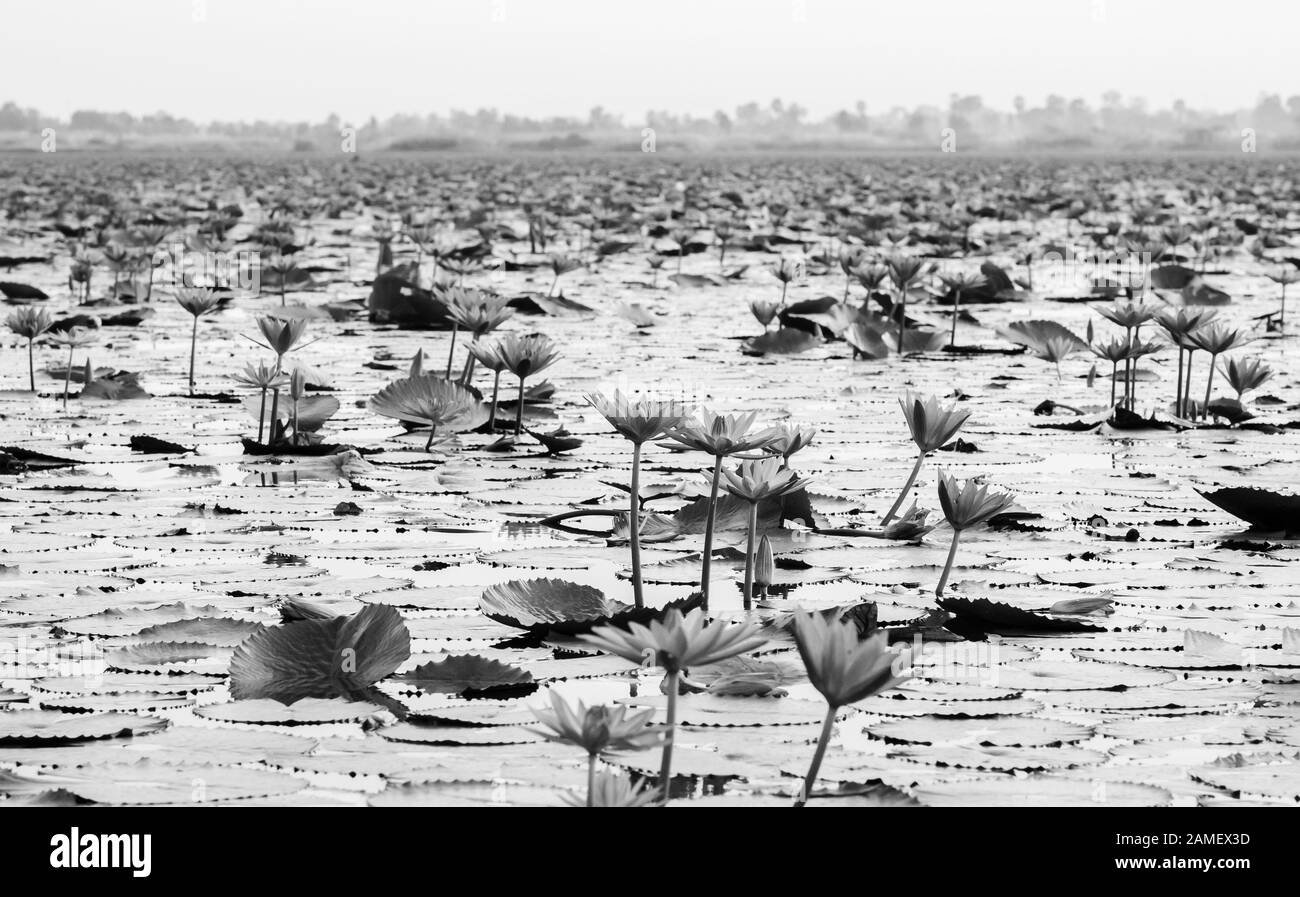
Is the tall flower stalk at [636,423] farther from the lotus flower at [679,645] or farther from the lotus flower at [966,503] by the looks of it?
the lotus flower at [679,645]

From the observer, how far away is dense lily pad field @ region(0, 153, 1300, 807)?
1.52 metres

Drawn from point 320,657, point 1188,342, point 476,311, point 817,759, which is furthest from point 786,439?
point 1188,342

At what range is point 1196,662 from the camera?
6.22 feet

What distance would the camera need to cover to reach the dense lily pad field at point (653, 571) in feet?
4.99

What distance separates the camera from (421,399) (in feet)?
11.0

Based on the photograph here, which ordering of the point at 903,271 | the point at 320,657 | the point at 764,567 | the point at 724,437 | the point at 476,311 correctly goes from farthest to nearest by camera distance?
1. the point at 903,271
2. the point at 476,311
3. the point at 764,567
4. the point at 724,437
5. the point at 320,657

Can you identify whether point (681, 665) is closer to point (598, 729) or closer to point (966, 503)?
point (598, 729)

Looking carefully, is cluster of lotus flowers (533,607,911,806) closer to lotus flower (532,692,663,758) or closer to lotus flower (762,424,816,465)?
lotus flower (532,692,663,758)

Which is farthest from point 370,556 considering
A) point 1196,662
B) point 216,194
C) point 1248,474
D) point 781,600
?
point 216,194

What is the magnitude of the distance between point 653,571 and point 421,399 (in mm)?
1188

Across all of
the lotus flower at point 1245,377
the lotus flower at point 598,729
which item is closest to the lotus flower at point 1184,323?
the lotus flower at point 1245,377

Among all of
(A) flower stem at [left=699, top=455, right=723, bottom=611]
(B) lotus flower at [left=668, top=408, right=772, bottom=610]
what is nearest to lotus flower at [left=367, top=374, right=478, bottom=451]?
(A) flower stem at [left=699, top=455, right=723, bottom=611]
